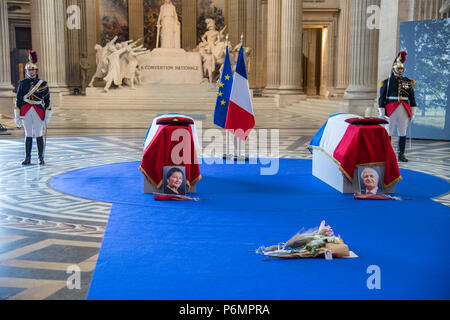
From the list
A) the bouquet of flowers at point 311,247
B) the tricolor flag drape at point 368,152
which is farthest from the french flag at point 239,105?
the bouquet of flowers at point 311,247

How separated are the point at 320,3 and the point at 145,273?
2468 centimetres

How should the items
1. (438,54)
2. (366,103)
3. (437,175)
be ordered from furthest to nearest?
(366,103), (438,54), (437,175)

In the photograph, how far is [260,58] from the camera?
93.4 feet

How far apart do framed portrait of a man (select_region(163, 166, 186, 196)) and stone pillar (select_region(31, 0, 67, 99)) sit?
53.4 ft

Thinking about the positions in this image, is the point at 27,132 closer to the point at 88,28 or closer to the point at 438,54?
the point at 438,54

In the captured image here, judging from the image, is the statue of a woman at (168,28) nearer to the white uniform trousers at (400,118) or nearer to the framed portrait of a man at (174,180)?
the white uniform trousers at (400,118)

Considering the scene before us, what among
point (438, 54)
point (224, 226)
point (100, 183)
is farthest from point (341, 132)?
point (438, 54)

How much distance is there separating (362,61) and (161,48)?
11.5 metres

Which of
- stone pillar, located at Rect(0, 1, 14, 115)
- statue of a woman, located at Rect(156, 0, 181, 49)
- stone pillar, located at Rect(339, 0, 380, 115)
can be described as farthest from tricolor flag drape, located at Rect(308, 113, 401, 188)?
statue of a woman, located at Rect(156, 0, 181, 49)

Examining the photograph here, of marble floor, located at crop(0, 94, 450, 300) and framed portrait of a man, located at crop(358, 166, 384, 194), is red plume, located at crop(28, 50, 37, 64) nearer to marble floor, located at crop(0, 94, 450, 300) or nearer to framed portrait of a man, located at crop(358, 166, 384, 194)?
marble floor, located at crop(0, 94, 450, 300)

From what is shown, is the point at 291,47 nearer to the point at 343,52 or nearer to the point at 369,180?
the point at 343,52

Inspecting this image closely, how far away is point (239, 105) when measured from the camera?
8.80 metres

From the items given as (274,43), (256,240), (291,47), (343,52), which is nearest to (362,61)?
(291,47)

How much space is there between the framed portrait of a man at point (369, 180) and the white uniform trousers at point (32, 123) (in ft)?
16.9
